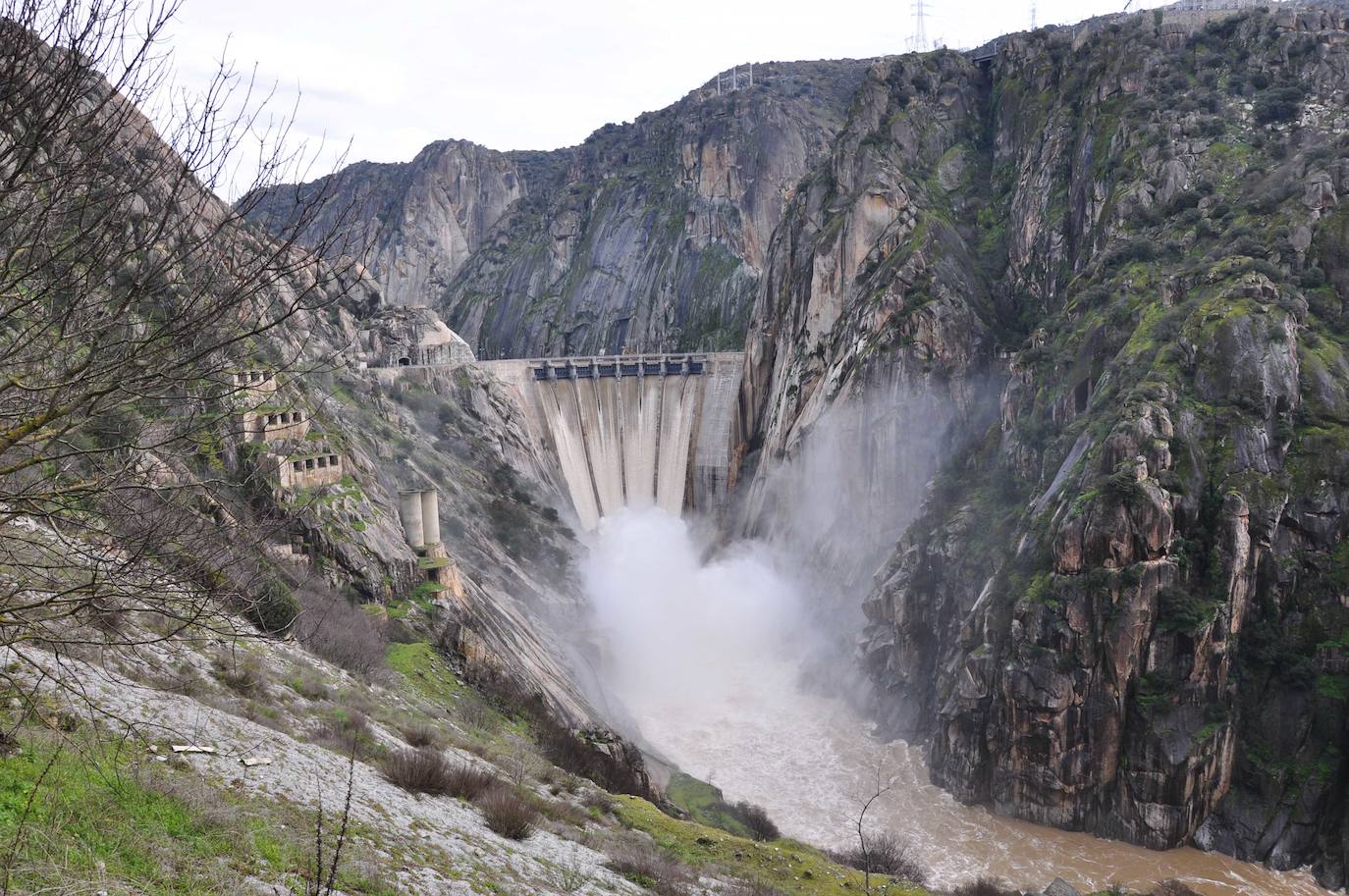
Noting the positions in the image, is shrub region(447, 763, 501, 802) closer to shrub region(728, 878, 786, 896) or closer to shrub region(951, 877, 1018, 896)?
shrub region(728, 878, 786, 896)

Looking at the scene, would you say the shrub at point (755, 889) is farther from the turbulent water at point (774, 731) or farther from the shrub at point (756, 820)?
the turbulent water at point (774, 731)

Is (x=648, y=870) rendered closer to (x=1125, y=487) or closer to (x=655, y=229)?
(x=1125, y=487)

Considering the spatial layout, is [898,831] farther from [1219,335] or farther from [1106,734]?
[1219,335]

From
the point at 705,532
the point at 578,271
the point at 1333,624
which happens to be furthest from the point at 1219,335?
the point at 578,271

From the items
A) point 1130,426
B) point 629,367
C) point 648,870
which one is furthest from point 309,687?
point 629,367

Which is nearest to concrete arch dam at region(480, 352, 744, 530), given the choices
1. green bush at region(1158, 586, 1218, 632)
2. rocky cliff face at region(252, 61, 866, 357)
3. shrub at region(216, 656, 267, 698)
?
rocky cliff face at region(252, 61, 866, 357)

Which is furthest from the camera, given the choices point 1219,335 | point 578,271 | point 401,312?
point 578,271
